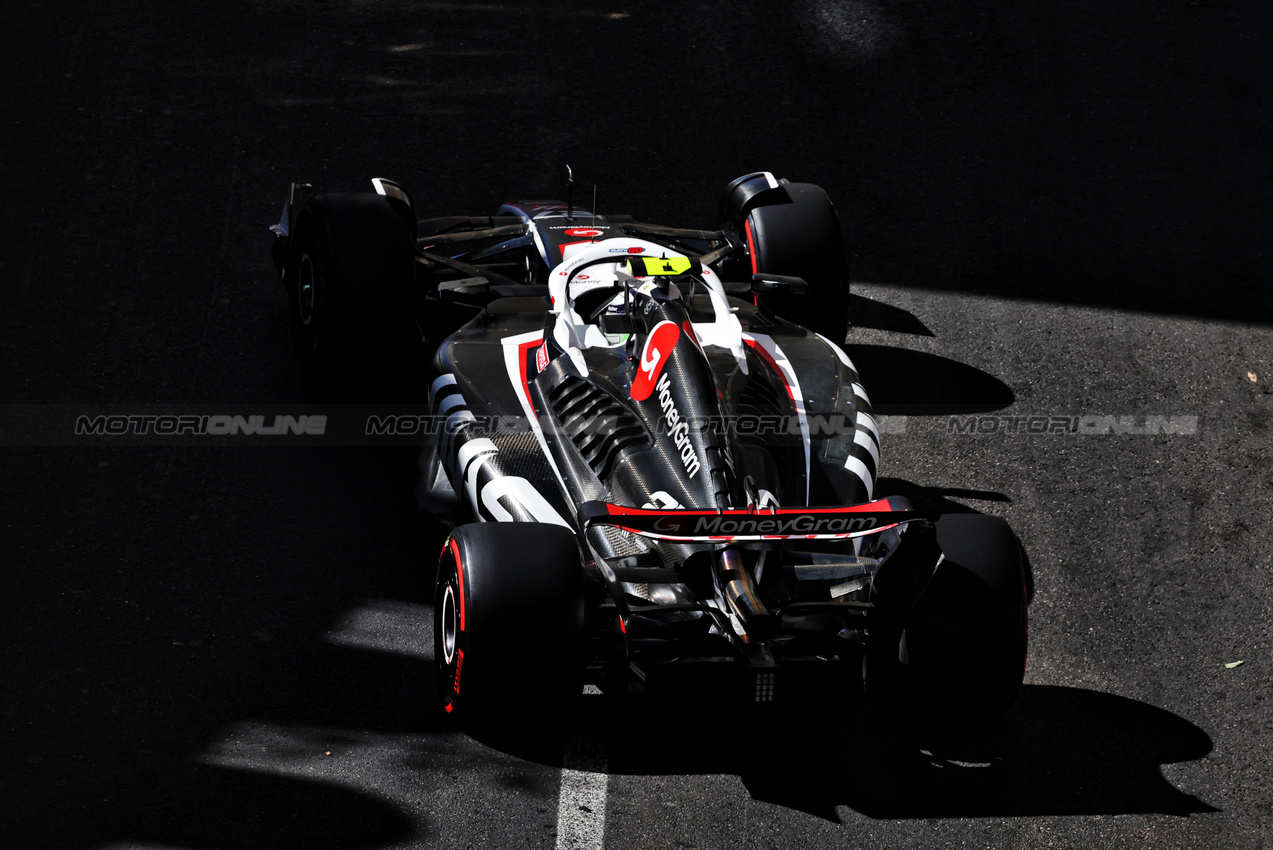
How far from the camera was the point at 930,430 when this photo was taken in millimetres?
8047

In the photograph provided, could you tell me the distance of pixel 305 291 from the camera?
7902 millimetres

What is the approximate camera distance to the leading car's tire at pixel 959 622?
5609mm

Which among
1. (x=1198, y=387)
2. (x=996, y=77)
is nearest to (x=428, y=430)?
(x=1198, y=387)

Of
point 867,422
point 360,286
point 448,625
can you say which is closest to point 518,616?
point 448,625

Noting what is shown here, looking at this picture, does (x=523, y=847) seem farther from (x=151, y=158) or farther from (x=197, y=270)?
(x=151, y=158)

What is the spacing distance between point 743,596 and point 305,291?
3.58m

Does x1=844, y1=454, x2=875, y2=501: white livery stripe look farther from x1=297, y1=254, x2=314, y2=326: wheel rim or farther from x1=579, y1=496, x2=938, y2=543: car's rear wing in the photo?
x1=297, y1=254, x2=314, y2=326: wheel rim

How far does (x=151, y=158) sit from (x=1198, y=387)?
671 centimetres

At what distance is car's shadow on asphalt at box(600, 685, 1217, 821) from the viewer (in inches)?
Answer: 229

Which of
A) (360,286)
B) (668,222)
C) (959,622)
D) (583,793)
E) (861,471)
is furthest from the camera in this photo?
(668,222)

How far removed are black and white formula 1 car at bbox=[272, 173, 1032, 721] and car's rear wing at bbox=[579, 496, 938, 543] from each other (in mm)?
11

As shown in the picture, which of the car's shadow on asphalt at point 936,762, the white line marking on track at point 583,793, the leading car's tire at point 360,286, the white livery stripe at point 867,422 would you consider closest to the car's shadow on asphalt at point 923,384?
the white livery stripe at point 867,422

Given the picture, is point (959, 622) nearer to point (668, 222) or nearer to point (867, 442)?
point (867, 442)

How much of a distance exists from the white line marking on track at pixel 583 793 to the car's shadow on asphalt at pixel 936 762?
0.10 metres
